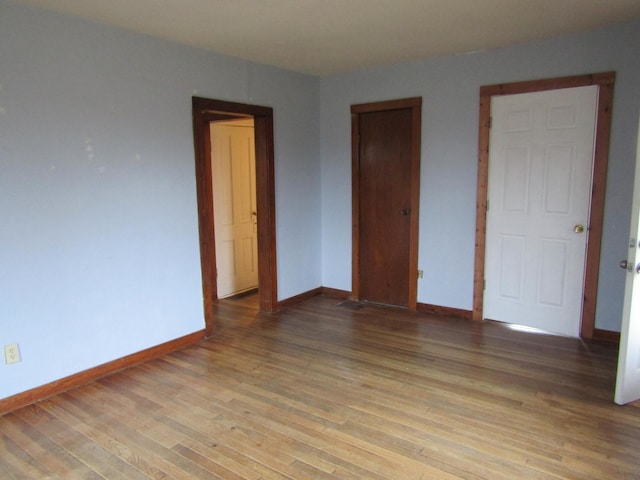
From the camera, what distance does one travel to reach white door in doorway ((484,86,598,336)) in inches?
142

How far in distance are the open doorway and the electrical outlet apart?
143cm

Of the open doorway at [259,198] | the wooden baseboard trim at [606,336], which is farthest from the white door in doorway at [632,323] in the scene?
the open doorway at [259,198]

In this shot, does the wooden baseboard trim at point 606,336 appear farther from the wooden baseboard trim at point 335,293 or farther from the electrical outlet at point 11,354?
the electrical outlet at point 11,354

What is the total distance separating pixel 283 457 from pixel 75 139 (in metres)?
2.33

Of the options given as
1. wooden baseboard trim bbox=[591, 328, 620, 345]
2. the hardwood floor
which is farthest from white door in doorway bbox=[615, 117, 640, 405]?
wooden baseboard trim bbox=[591, 328, 620, 345]

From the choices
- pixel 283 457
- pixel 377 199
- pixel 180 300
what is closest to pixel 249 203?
pixel 377 199

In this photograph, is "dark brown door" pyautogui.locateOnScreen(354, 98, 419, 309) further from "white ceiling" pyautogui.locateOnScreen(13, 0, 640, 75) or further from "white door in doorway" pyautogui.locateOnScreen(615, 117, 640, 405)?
"white door in doorway" pyautogui.locateOnScreen(615, 117, 640, 405)

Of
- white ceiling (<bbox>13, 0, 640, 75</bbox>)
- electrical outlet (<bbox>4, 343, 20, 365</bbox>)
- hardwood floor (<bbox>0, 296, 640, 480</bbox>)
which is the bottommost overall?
hardwood floor (<bbox>0, 296, 640, 480</bbox>)

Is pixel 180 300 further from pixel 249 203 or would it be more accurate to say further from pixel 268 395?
pixel 249 203

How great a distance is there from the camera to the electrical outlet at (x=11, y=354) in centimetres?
270

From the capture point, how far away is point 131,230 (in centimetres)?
328

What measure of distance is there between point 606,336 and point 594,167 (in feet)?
4.47

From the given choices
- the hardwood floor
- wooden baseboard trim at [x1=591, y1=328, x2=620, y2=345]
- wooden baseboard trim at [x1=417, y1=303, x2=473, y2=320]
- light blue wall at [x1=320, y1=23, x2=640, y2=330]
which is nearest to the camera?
the hardwood floor

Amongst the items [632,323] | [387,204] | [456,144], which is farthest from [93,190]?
[632,323]
